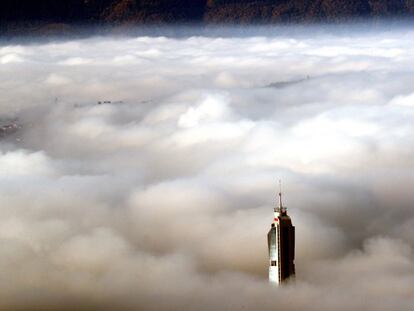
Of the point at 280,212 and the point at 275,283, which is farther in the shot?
the point at 280,212

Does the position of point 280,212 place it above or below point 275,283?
above

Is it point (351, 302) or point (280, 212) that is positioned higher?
point (280, 212)

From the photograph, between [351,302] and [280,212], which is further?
[280,212]
